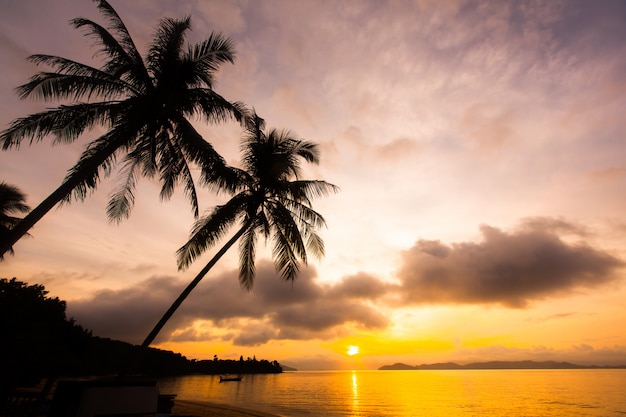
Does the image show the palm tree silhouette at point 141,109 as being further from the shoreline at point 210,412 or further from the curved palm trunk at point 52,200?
the shoreline at point 210,412

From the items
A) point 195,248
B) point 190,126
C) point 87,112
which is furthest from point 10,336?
point 190,126

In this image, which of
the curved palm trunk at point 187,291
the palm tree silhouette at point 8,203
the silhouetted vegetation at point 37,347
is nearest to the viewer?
the silhouetted vegetation at point 37,347

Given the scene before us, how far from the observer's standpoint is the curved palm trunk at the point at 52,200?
7.97m

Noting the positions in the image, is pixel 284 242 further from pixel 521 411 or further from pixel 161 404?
pixel 521 411

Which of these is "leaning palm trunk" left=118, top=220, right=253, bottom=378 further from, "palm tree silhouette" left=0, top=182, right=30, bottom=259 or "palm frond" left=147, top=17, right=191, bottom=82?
"palm tree silhouette" left=0, top=182, right=30, bottom=259

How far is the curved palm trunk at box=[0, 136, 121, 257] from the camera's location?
797 centimetres

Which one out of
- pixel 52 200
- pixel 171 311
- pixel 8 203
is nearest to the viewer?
pixel 52 200

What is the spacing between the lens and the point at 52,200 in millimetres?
8820

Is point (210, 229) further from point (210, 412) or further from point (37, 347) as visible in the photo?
point (210, 412)

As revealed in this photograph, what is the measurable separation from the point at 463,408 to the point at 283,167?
45.1 meters

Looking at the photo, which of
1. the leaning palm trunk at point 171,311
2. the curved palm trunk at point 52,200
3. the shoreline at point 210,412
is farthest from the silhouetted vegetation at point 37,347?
the shoreline at point 210,412

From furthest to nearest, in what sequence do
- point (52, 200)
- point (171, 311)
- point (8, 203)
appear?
point (8, 203)
point (171, 311)
point (52, 200)

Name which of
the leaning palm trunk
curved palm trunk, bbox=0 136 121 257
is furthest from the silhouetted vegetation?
curved palm trunk, bbox=0 136 121 257

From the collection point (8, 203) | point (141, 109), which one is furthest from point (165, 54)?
point (8, 203)
